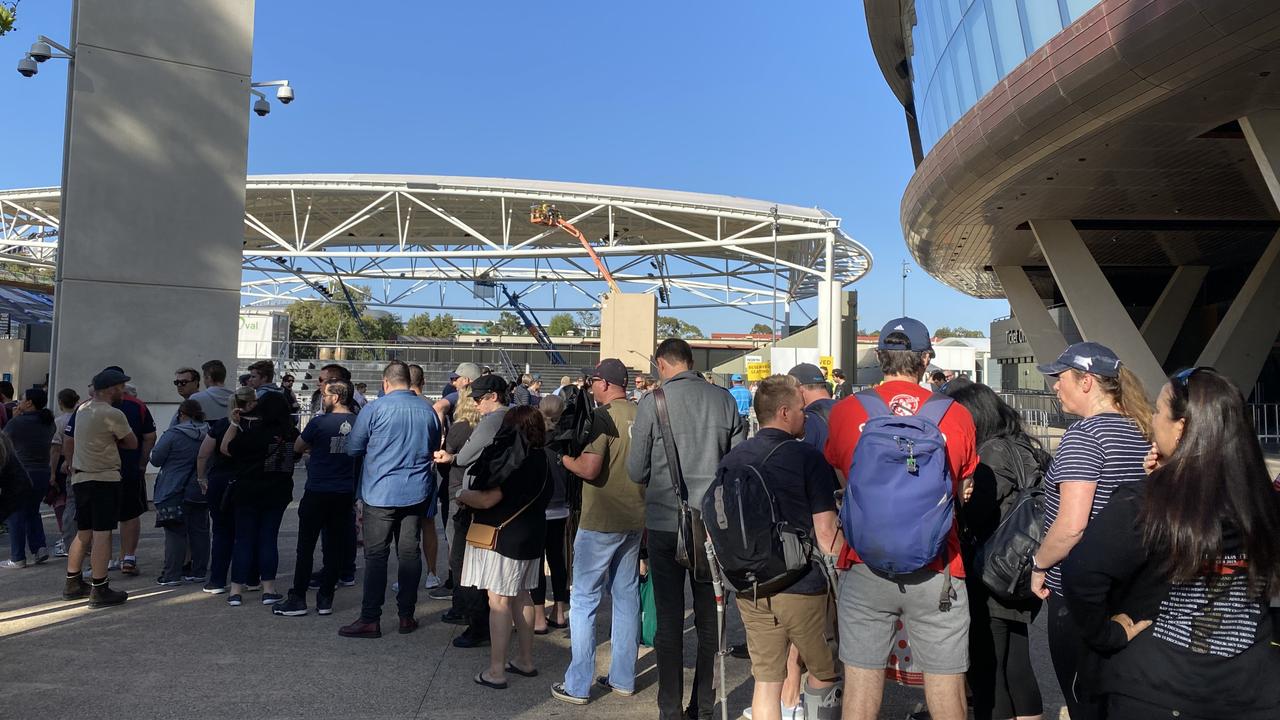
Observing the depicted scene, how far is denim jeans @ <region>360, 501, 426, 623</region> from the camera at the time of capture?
6.13 metres

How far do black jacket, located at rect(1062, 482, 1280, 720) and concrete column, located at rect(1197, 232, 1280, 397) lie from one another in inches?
1014

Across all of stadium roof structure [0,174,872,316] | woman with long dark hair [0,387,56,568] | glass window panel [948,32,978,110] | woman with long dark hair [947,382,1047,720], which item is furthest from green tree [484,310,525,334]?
woman with long dark hair [947,382,1047,720]

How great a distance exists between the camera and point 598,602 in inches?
195

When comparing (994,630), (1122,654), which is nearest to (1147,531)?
(1122,654)

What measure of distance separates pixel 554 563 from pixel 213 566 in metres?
3.05

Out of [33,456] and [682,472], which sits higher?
[682,472]

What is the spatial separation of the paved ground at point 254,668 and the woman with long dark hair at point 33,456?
1146mm

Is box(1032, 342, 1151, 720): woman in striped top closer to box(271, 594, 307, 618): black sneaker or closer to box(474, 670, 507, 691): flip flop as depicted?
Result: box(474, 670, 507, 691): flip flop

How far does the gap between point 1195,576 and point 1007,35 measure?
49.9 feet

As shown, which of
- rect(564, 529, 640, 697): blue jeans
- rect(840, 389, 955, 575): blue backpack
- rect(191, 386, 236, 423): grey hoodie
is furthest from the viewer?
rect(191, 386, 236, 423): grey hoodie

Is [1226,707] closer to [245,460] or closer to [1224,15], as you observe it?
[245,460]

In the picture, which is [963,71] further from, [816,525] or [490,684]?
[490,684]

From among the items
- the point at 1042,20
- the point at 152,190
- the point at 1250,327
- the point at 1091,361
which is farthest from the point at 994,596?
the point at 1250,327

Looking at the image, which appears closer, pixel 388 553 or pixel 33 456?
pixel 388 553
